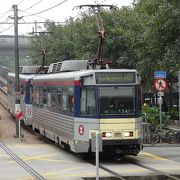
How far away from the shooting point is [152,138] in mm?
25516

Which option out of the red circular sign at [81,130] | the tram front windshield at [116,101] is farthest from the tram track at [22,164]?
the tram front windshield at [116,101]

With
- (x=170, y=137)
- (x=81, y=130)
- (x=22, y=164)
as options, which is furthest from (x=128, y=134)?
(x=170, y=137)

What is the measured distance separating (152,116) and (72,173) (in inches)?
565

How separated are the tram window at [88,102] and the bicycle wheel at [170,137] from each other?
25.1 ft

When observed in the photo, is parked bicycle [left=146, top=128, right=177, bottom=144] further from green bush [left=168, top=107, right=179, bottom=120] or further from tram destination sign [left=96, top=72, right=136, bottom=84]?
green bush [left=168, top=107, right=179, bottom=120]

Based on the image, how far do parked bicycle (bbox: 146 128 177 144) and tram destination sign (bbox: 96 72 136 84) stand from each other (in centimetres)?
677

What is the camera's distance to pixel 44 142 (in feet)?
87.4

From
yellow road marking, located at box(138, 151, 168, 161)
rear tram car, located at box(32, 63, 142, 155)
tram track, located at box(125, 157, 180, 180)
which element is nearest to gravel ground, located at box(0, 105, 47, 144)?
yellow road marking, located at box(138, 151, 168, 161)

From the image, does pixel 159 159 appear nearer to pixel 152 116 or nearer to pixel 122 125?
pixel 122 125

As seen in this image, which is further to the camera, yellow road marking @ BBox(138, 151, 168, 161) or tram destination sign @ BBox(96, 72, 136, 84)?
yellow road marking @ BBox(138, 151, 168, 161)

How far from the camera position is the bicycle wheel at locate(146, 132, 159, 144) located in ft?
83.3

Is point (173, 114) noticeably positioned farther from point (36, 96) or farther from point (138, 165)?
point (138, 165)

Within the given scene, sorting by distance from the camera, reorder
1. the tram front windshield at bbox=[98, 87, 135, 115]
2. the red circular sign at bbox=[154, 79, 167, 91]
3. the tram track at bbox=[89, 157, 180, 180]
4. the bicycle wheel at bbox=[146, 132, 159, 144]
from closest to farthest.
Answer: the tram track at bbox=[89, 157, 180, 180]
the tram front windshield at bbox=[98, 87, 135, 115]
the red circular sign at bbox=[154, 79, 167, 91]
the bicycle wheel at bbox=[146, 132, 159, 144]

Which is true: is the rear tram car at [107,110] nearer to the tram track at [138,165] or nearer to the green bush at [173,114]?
the tram track at [138,165]
